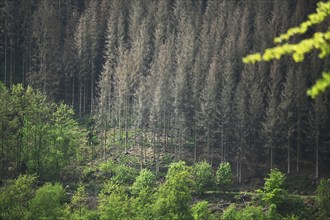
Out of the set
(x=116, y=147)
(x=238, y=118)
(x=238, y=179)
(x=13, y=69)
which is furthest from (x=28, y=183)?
(x=13, y=69)

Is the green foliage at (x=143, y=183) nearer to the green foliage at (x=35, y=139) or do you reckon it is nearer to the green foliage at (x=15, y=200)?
the green foliage at (x=35, y=139)

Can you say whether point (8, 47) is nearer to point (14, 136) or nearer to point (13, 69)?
point (13, 69)

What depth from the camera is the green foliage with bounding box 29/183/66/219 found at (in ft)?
159

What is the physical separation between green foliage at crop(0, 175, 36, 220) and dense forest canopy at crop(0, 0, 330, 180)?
477 inches

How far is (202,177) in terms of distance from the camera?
57.0 meters

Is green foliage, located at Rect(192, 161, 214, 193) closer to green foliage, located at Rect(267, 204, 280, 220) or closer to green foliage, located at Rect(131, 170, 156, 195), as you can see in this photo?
green foliage, located at Rect(131, 170, 156, 195)

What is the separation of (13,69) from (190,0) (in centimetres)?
4091

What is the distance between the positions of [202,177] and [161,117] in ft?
67.5

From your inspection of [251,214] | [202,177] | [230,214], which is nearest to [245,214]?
[251,214]

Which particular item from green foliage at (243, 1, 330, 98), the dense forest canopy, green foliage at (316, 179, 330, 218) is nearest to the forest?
green foliage at (316, 179, 330, 218)

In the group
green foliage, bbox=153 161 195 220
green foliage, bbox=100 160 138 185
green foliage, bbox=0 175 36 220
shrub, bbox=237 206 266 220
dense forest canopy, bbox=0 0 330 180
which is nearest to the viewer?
green foliage, bbox=153 161 195 220

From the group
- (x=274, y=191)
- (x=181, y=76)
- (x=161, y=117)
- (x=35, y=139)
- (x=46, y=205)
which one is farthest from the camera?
(x=181, y=76)

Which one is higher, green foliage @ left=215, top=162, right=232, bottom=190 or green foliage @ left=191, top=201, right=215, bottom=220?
green foliage @ left=215, top=162, right=232, bottom=190

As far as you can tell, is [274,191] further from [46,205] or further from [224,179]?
[46,205]
